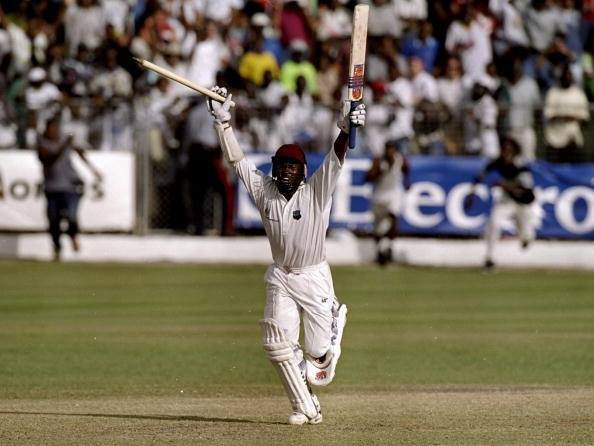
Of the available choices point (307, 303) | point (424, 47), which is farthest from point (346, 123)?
point (424, 47)

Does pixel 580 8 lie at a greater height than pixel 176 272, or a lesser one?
greater

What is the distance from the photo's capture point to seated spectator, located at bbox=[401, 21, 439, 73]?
2420 centimetres

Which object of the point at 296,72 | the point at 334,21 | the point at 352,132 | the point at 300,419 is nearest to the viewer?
the point at 352,132

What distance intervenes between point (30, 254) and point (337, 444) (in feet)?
51.3

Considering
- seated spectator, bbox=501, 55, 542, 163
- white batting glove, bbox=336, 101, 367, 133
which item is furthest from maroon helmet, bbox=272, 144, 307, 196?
seated spectator, bbox=501, 55, 542, 163

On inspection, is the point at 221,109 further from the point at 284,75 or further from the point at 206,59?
the point at 284,75

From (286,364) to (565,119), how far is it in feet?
48.3

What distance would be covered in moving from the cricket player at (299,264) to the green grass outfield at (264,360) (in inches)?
14.5

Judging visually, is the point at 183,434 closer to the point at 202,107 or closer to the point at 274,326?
the point at 274,326

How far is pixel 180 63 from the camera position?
2306 cm

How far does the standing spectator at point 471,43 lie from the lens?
24.0 metres

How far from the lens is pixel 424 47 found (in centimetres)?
2431

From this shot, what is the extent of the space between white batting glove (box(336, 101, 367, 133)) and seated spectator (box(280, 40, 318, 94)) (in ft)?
46.1

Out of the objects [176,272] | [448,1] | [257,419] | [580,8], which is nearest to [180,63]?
[176,272]
